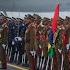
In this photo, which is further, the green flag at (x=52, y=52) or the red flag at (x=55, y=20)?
the green flag at (x=52, y=52)

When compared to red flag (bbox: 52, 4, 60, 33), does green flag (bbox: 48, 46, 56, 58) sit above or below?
below

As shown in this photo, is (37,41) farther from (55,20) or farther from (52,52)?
(55,20)

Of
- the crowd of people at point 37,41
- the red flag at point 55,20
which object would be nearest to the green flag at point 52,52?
the crowd of people at point 37,41

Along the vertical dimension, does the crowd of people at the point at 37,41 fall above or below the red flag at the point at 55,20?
below

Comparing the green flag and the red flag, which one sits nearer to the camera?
the red flag

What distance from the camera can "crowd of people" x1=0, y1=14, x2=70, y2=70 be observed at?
1134 cm

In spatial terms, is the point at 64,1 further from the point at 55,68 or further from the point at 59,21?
the point at 55,68

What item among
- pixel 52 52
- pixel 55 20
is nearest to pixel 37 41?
pixel 52 52

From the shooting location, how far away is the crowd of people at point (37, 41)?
1134 cm

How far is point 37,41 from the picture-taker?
12.2m

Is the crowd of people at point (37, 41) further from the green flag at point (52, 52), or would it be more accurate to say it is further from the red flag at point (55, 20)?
the red flag at point (55, 20)

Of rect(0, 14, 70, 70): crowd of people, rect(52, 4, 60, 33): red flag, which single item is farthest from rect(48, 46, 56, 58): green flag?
rect(52, 4, 60, 33): red flag

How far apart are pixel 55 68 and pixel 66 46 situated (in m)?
0.90

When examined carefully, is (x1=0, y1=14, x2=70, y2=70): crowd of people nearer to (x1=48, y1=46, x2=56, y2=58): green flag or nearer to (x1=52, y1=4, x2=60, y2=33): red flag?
(x1=48, y1=46, x2=56, y2=58): green flag
